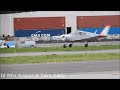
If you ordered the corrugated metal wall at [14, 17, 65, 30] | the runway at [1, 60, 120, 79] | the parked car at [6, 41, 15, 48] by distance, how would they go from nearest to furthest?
the runway at [1, 60, 120, 79] < the parked car at [6, 41, 15, 48] < the corrugated metal wall at [14, 17, 65, 30]

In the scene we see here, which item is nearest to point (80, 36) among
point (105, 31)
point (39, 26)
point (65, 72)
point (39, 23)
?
point (105, 31)

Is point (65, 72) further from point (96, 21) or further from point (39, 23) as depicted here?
point (39, 23)

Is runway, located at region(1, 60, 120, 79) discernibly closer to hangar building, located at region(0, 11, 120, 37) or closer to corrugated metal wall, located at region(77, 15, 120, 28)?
hangar building, located at region(0, 11, 120, 37)

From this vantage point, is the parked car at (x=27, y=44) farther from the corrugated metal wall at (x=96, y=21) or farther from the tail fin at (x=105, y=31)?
the tail fin at (x=105, y=31)

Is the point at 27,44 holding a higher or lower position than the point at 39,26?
lower

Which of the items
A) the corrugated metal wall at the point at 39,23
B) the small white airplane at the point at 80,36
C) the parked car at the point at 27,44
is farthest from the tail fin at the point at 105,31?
the parked car at the point at 27,44

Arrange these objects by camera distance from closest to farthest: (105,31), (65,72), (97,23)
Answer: (65,72) → (105,31) → (97,23)

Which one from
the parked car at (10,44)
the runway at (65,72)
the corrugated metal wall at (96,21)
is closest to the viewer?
the runway at (65,72)

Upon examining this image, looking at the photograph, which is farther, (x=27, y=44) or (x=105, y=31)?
(x=105, y=31)

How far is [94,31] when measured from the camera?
130ft

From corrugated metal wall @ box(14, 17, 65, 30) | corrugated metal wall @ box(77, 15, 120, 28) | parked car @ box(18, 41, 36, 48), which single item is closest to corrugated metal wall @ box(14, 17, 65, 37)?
corrugated metal wall @ box(14, 17, 65, 30)
